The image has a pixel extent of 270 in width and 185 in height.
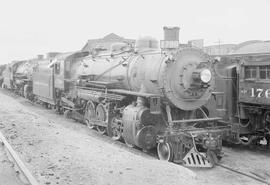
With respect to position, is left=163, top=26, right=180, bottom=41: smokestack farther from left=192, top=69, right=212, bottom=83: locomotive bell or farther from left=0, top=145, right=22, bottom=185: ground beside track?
left=0, top=145, right=22, bottom=185: ground beside track

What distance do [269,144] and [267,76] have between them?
229 centimetres

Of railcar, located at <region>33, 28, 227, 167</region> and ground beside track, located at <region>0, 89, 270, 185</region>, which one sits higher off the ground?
railcar, located at <region>33, 28, 227, 167</region>

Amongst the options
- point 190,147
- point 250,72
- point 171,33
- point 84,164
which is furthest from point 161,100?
point 84,164

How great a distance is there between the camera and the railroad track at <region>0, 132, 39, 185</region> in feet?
18.0

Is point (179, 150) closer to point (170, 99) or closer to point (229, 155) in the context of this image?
point (170, 99)

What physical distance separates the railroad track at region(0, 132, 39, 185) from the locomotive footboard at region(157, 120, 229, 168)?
125 inches

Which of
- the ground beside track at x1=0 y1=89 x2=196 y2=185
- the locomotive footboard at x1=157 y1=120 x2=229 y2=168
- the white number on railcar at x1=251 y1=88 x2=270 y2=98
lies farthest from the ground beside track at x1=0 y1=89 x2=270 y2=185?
the white number on railcar at x1=251 y1=88 x2=270 y2=98

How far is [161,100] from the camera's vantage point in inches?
350

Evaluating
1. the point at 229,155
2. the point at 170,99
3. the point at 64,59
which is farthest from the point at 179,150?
the point at 64,59

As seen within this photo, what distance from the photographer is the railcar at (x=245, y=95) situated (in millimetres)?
9237

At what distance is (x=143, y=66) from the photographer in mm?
9414

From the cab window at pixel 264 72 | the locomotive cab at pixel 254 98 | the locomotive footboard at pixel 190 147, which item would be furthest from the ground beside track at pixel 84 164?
the cab window at pixel 264 72

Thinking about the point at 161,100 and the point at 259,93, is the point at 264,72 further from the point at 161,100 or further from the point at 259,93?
the point at 161,100

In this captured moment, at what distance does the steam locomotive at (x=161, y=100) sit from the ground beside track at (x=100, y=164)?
0.68 m
